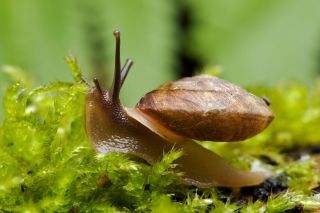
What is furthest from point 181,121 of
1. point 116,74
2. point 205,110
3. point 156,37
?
point 156,37

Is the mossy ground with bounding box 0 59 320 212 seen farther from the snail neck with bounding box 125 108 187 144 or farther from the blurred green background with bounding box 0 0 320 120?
the blurred green background with bounding box 0 0 320 120

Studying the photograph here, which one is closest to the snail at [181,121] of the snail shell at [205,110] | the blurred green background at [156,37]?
the snail shell at [205,110]

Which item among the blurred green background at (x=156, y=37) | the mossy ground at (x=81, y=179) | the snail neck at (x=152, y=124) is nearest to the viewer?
the mossy ground at (x=81, y=179)

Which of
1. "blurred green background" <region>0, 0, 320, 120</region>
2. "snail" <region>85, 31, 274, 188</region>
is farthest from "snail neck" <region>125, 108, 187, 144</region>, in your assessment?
"blurred green background" <region>0, 0, 320, 120</region>

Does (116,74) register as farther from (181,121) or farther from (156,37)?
(156,37)

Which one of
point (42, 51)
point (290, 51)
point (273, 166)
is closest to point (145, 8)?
point (42, 51)

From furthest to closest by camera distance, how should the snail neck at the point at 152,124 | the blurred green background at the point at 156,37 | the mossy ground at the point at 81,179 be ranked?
1. the blurred green background at the point at 156,37
2. the snail neck at the point at 152,124
3. the mossy ground at the point at 81,179

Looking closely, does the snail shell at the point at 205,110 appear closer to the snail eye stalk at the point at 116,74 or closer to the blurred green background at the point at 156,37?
the snail eye stalk at the point at 116,74
